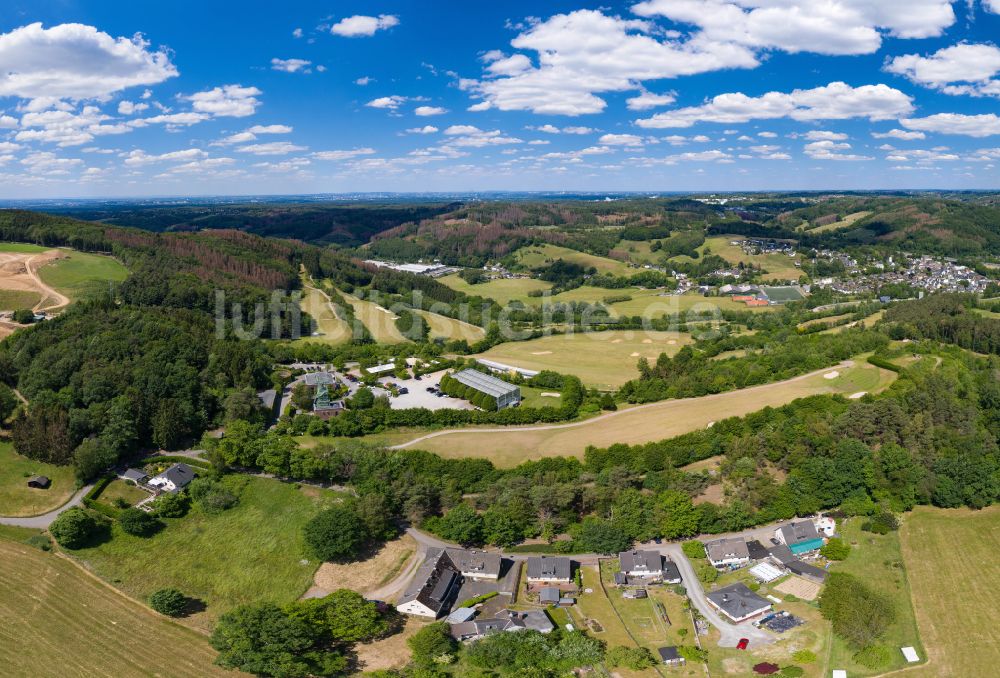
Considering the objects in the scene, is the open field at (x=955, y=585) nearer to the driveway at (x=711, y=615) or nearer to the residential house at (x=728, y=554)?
the driveway at (x=711, y=615)

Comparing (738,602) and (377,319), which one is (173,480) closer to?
(738,602)

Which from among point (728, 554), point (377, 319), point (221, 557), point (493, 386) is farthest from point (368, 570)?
point (377, 319)

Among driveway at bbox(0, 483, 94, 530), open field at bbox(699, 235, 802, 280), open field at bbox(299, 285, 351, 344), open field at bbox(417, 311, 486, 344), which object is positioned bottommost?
driveway at bbox(0, 483, 94, 530)

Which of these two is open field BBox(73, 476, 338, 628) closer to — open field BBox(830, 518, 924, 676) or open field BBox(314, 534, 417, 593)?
open field BBox(314, 534, 417, 593)

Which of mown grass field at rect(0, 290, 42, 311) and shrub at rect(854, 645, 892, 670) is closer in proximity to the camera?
shrub at rect(854, 645, 892, 670)

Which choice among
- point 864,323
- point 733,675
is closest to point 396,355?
point 733,675

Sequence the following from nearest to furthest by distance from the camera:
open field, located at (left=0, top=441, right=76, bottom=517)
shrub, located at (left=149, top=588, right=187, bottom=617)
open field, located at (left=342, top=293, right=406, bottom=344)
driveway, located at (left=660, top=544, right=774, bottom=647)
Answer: driveway, located at (left=660, top=544, right=774, bottom=647) → shrub, located at (left=149, top=588, right=187, bottom=617) → open field, located at (left=0, top=441, right=76, bottom=517) → open field, located at (left=342, top=293, right=406, bottom=344)

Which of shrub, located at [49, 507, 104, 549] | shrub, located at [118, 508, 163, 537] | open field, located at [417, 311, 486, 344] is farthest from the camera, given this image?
open field, located at [417, 311, 486, 344]

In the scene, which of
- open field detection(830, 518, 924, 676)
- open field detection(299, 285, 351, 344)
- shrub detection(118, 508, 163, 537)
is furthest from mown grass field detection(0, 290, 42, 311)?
open field detection(830, 518, 924, 676)
